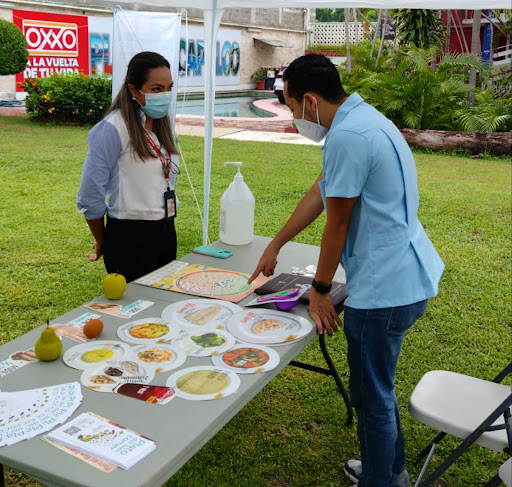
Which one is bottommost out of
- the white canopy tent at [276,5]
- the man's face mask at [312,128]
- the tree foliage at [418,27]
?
the man's face mask at [312,128]

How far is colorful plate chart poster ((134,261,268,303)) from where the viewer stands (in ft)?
7.20

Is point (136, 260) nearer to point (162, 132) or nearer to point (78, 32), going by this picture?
point (162, 132)

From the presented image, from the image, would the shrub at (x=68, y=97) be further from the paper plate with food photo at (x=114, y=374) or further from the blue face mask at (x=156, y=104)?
the paper plate with food photo at (x=114, y=374)

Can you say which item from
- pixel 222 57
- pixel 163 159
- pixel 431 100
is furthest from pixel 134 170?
pixel 222 57

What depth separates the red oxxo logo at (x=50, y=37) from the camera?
1633 cm

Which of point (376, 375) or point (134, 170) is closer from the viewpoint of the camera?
point (376, 375)

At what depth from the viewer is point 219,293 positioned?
2.19 metres

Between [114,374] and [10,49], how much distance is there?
12.0 meters

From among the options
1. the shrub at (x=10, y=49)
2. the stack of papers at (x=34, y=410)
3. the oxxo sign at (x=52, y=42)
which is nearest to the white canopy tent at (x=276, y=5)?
the stack of papers at (x=34, y=410)

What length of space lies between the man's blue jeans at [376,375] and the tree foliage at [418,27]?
13.2 metres

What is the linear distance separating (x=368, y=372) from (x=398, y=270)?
14.2 inches

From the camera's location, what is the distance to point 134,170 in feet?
8.04

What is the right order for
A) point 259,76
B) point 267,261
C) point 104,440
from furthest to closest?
1. point 259,76
2. point 267,261
3. point 104,440

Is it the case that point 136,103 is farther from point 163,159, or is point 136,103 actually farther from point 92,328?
point 92,328
